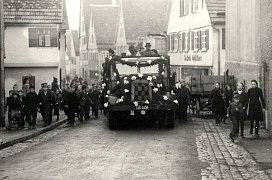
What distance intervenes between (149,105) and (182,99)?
4464 mm

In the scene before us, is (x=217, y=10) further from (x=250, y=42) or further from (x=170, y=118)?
(x=170, y=118)

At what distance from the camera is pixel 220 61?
114 feet

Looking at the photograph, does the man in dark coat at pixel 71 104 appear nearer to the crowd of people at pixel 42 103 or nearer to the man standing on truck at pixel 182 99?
the crowd of people at pixel 42 103

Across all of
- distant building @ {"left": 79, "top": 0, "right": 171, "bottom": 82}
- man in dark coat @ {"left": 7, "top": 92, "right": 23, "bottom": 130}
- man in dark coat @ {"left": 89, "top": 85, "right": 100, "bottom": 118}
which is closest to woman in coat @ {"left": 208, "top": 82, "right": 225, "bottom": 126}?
man in dark coat @ {"left": 89, "top": 85, "right": 100, "bottom": 118}

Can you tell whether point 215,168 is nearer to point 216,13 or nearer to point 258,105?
point 258,105

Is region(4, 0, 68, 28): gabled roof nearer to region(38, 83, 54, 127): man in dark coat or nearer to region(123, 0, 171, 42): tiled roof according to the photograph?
region(38, 83, 54, 127): man in dark coat

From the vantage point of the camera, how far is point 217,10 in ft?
114

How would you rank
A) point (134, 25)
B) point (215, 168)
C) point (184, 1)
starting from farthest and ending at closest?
1. point (134, 25)
2. point (184, 1)
3. point (215, 168)

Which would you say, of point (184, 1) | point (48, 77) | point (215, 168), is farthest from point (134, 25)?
point (215, 168)

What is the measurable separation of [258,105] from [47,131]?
7.67 m

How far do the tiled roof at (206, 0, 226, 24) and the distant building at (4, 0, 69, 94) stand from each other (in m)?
9.13

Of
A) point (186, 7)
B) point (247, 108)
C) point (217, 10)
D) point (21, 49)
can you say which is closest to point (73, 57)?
point (186, 7)

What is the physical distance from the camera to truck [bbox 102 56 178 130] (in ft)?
62.5

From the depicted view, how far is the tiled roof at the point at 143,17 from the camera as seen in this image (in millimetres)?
62819
